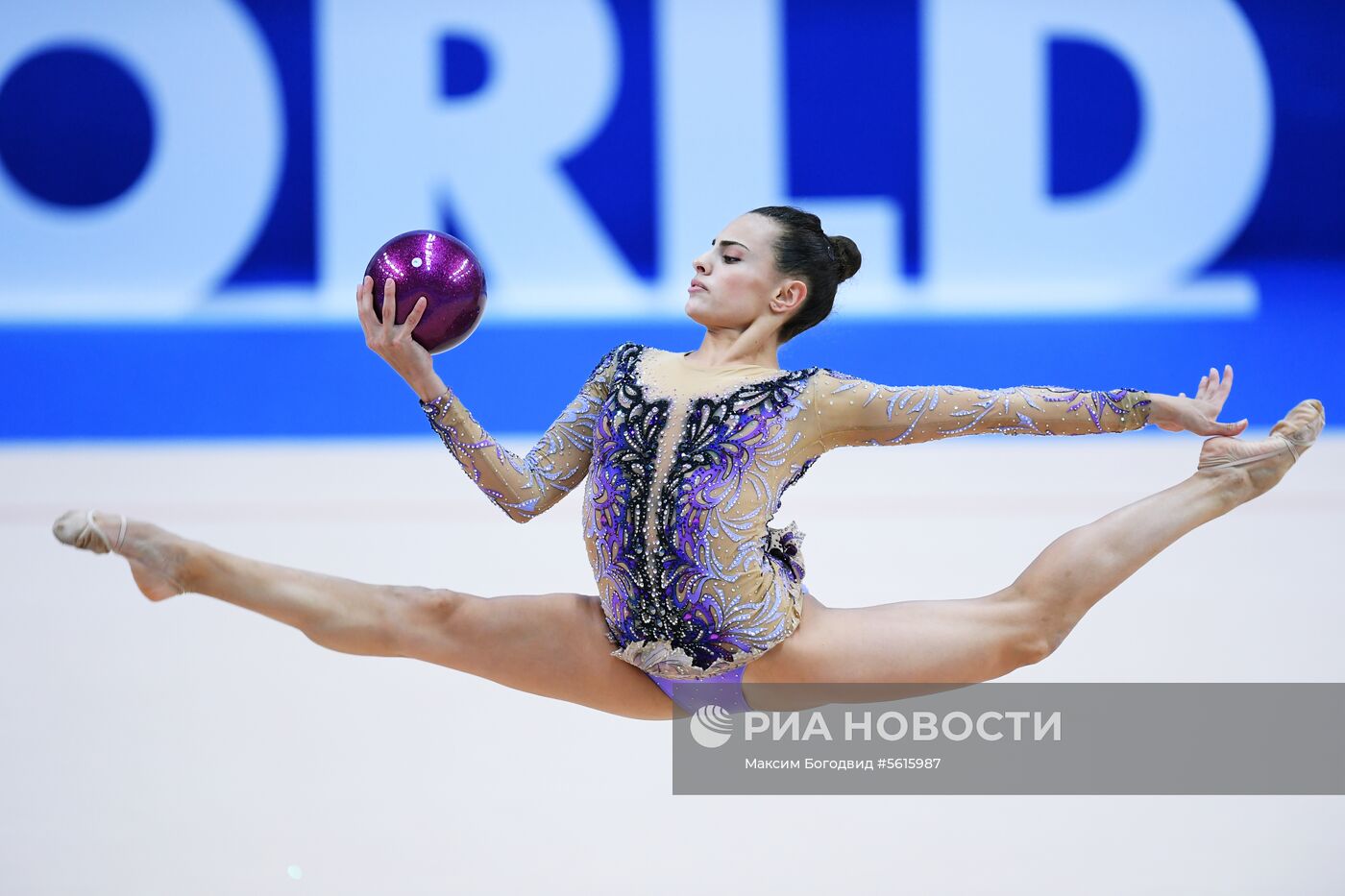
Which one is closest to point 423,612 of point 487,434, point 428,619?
point 428,619

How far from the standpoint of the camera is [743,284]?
10.1 feet

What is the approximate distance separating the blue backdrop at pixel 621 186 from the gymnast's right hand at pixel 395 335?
512 cm

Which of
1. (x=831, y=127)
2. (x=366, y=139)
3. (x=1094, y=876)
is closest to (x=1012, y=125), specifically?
(x=831, y=127)

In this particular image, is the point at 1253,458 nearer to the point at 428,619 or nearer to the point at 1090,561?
the point at 1090,561

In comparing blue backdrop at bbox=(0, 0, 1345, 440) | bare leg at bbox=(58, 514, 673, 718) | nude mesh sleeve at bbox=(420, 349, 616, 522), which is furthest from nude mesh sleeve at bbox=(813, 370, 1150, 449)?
blue backdrop at bbox=(0, 0, 1345, 440)

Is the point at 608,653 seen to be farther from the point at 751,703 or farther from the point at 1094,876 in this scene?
the point at 1094,876

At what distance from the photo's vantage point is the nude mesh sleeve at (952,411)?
2914 mm

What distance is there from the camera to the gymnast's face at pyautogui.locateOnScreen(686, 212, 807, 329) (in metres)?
3.06

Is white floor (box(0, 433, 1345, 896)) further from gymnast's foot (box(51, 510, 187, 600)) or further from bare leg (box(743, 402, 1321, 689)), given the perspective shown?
gymnast's foot (box(51, 510, 187, 600))

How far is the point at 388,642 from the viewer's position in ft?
9.36

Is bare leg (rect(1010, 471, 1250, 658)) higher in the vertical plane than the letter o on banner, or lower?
lower

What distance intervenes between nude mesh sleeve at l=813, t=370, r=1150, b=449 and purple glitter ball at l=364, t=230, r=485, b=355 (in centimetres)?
71

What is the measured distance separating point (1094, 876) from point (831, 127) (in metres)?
5.82

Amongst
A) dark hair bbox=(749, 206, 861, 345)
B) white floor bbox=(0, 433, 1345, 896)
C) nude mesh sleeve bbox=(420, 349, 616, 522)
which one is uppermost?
dark hair bbox=(749, 206, 861, 345)
